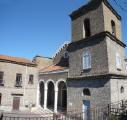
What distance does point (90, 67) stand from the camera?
13.6 metres

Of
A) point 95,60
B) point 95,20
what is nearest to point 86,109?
point 95,60

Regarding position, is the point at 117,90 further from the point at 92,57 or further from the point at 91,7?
the point at 91,7

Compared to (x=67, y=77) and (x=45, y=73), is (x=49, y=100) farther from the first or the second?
(x=67, y=77)

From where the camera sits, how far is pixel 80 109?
1376 centimetres

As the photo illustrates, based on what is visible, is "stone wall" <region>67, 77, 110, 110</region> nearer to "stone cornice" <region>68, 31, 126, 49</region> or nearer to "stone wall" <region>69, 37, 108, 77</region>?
"stone wall" <region>69, 37, 108, 77</region>

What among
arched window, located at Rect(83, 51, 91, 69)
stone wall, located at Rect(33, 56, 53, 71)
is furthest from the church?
stone wall, located at Rect(33, 56, 53, 71)

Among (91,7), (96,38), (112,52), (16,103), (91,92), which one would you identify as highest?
(91,7)

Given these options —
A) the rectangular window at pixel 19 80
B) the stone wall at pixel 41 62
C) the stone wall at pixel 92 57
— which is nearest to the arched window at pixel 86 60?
the stone wall at pixel 92 57

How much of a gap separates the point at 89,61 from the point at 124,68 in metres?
5.37

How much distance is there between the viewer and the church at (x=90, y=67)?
12367 mm

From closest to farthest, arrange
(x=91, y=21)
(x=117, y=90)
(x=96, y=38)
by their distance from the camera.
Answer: (x=117, y=90) < (x=96, y=38) < (x=91, y=21)

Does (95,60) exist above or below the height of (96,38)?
below

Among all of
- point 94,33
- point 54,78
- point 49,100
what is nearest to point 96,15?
point 94,33

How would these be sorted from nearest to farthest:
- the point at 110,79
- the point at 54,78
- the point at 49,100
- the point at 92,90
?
the point at 110,79, the point at 92,90, the point at 54,78, the point at 49,100
